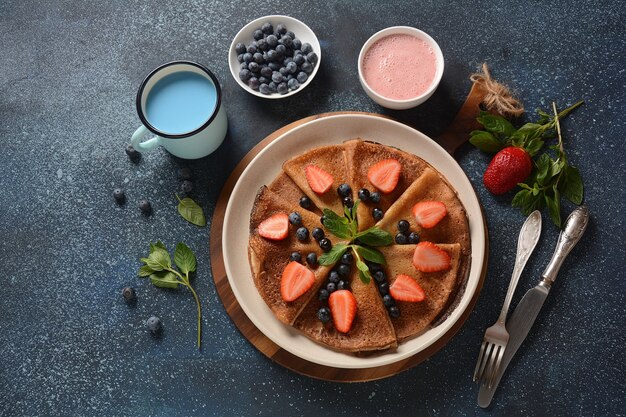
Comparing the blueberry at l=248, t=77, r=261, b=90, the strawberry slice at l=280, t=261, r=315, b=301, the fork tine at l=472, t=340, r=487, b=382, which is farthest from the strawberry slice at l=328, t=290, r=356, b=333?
the blueberry at l=248, t=77, r=261, b=90

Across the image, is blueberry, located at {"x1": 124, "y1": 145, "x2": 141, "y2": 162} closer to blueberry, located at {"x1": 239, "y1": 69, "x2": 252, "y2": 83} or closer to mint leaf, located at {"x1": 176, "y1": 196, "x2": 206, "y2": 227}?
mint leaf, located at {"x1": 176, "y1": 196, "x2": 206, "y2": 227}

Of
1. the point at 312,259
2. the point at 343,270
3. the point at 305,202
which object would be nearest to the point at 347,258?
the point at 343,270

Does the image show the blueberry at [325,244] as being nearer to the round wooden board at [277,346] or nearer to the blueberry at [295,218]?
the blueberry at [295,218]

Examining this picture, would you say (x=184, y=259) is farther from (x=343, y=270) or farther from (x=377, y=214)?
(x=377, y=214)

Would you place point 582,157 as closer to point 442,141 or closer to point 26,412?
point 442,141

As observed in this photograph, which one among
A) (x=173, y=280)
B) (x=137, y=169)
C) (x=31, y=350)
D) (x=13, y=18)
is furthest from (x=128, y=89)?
(x=31, y=350)

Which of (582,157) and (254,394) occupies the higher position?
(582,157)

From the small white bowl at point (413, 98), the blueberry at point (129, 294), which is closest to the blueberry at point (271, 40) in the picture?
the small white bowl at point (413, 98)
